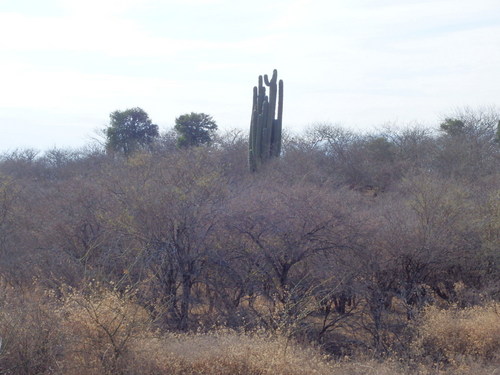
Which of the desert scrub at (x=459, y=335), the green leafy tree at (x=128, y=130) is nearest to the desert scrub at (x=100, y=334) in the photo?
the desert scrub at (x=459, y=335)

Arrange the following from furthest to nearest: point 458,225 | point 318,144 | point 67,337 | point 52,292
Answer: point 318,144
point 458,225
point 52,292
point 67,337

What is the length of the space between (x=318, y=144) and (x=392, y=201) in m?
14.1

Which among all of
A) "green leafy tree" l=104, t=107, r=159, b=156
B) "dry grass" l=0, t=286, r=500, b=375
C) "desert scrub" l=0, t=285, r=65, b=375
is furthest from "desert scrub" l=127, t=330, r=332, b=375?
"green leafy tree" l=104, t=107, r=159, b=156

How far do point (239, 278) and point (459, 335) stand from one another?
4531 millimetres

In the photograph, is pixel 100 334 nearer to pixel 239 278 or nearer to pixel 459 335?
pixel 239 278

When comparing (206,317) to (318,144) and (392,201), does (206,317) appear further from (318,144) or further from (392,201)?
(318,144)

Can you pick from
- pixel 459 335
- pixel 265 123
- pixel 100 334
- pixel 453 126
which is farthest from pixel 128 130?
pixel 100 334

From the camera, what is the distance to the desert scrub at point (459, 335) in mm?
10477

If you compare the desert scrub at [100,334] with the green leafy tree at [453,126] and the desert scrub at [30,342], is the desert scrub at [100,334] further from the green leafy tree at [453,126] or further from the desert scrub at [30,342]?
the green leafy tree at [453,126]

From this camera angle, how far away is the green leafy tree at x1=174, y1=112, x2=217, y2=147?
118ft

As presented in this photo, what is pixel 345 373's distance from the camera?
844cm

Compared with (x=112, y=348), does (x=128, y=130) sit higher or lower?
higher

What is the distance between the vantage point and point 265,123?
25.4 meters

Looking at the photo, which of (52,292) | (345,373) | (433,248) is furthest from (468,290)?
(52,292)
